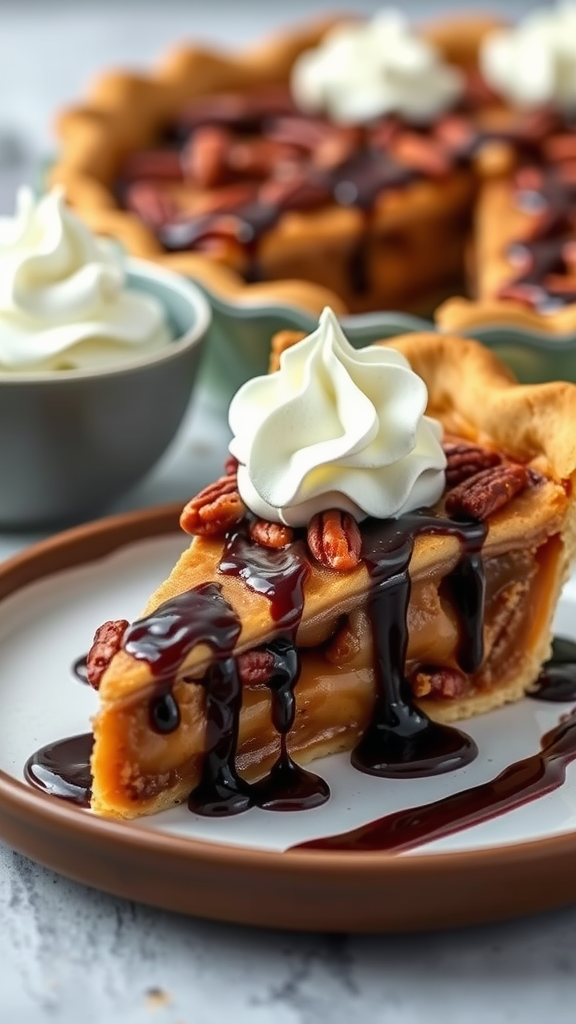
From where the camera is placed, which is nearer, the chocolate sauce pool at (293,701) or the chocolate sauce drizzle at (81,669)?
the chocolate sauce pool at (293,701)

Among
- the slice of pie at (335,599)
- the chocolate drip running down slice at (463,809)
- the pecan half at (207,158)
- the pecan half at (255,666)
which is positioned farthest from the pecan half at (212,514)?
the pecan half at (207,158)

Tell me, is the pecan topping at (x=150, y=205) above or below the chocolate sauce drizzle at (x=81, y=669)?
above

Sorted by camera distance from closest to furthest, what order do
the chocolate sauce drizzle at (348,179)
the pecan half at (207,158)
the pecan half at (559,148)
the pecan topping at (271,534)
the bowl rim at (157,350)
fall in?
the pecan topping at (271,534), the bowl rim at (157,350), the chocolate sauce drizzle at (348,179), the pecan half at (207,158), the pecan half at (559,148)

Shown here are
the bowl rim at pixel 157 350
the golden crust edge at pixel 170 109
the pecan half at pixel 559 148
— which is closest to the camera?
the bowl rim at pixel 157 350

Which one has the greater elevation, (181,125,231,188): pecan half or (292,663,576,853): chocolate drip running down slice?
(181,125,231,188): pecan half

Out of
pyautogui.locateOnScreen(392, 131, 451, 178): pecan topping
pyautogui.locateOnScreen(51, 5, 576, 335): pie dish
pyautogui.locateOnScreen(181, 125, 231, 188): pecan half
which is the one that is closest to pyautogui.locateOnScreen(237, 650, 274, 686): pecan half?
pyautogui.locateOnScreen(51, 5, 576, 335): pie dish

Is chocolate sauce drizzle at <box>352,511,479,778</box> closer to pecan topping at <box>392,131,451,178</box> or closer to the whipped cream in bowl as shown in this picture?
the whipped cream in bowl

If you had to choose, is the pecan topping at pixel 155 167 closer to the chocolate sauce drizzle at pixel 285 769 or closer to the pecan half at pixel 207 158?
the pecan half at pixel 207 158

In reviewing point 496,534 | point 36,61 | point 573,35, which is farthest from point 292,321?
point 36,61

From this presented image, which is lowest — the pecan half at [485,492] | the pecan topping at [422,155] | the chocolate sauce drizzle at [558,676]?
the chocolate sauce drizzle at [558,676]
